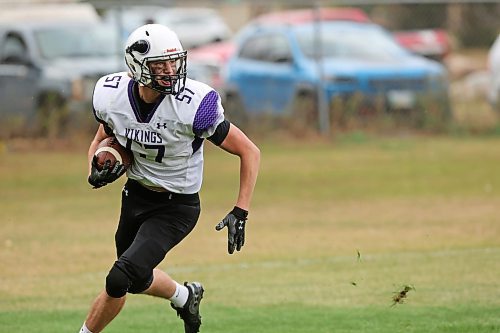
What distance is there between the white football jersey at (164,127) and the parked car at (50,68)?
11535 millimetres

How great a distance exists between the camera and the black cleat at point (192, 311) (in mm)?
7141

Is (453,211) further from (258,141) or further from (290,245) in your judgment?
(258,141)

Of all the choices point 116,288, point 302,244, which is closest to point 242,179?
point 116,288

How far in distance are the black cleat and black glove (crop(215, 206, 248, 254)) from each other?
0.66 metres

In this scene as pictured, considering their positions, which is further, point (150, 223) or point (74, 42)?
point (74, 42)

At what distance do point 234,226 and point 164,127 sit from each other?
2.23 ft

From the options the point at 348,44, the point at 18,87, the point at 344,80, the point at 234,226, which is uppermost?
the point at 234,226

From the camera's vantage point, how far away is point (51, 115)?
60.4ft

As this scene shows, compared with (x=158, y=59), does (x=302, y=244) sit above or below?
below

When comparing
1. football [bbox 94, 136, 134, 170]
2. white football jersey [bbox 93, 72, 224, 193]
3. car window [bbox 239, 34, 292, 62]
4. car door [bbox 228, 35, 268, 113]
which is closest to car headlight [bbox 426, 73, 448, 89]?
car window [bbox 239, 34, 292, 62]

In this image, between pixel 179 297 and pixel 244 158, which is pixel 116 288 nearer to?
pixel 179 297

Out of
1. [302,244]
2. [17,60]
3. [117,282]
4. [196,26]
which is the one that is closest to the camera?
A: [117,282]

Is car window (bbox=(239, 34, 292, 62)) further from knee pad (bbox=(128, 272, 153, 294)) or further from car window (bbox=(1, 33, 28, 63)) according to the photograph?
knee pad (bbox=(128, 272, 153, 294))

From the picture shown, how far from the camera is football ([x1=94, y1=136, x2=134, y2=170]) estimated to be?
6660mm
